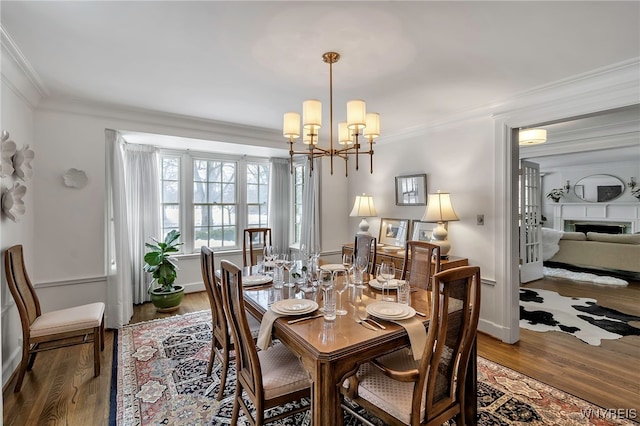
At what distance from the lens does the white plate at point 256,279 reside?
2.42m

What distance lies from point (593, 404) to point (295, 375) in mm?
2170

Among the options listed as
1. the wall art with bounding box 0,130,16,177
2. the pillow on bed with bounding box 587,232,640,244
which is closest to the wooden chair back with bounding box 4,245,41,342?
the wall art with bounding box 0,130,16,177

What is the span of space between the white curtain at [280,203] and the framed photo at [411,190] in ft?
6.99

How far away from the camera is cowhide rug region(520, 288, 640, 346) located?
10.8 ft

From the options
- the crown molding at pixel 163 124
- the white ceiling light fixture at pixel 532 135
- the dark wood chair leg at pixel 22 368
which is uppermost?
the crown molding at pixel 163 124

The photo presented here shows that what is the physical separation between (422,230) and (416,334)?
262 centimetres

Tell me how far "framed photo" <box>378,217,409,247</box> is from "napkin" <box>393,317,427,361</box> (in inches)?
104

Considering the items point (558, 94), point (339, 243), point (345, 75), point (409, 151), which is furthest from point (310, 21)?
point (339, 243)

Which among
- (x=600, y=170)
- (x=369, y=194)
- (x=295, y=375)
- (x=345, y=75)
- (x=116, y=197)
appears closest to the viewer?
A: (x=295, y=375)

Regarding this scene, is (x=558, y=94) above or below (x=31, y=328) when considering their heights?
above

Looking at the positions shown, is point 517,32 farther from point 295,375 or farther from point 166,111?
point 166,111

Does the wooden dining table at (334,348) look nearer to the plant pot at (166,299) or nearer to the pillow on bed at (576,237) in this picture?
the plant pot at (166,299)

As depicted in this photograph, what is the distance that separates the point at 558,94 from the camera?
2.74m

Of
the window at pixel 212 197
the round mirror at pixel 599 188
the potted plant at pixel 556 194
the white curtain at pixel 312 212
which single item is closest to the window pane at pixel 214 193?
the window at pixel 212 197
